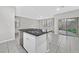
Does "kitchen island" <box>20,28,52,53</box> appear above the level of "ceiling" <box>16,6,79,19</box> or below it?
below

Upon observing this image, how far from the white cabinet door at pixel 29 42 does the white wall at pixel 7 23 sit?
19cm

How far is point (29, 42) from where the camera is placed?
48.8 inches

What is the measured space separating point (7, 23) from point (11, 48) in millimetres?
401

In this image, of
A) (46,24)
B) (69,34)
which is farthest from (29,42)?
(69,34)

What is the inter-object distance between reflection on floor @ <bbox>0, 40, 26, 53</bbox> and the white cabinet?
0.09m

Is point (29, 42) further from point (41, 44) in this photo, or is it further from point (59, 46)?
point (59, 46)

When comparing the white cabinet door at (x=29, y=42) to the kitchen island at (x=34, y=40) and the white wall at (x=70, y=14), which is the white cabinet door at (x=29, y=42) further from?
the white wall at (x=70, y=14)

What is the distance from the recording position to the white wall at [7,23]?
1.15m

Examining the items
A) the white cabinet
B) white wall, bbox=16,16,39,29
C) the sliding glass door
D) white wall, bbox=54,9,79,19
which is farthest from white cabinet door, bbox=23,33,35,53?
white wall, bbox=54,9,79,19

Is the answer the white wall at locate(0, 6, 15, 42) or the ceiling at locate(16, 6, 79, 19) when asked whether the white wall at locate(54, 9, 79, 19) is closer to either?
the ceiling at locate(16, 6, 79, 19)

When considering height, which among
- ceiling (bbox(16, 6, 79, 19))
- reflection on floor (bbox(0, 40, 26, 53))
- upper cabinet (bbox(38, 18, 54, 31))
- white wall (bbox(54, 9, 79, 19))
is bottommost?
reflection on floor (bbox(0, 40, 26, 53))

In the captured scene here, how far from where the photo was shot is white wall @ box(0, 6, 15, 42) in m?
1.15
